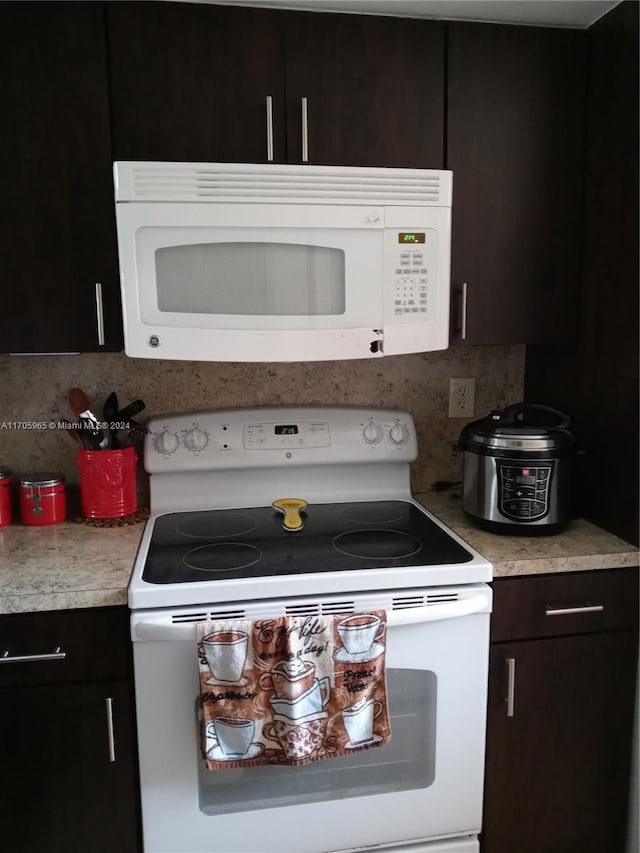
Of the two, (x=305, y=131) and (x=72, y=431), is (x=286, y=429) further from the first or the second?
(x=305, y=131)

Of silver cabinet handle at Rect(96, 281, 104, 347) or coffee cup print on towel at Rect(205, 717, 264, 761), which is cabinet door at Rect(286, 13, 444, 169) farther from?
coffee cup print on towel at Rect(205, 717, 264, 761)

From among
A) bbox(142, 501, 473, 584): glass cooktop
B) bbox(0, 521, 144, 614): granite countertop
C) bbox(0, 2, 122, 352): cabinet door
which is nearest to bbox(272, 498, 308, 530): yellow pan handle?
bbox(142, 501, 473, 584): glass cooktop

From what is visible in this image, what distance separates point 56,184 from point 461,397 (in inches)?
48.1

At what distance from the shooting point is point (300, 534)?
63.9 inches

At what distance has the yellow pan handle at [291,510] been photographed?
1.65 meters

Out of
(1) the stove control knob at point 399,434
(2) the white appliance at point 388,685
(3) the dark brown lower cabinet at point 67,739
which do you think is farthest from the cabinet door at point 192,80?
(3) the dark brown lower cabinet at point 67,739

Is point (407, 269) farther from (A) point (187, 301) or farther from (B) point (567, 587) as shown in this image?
(B) point (567, 587)

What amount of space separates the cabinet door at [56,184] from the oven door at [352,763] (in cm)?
70

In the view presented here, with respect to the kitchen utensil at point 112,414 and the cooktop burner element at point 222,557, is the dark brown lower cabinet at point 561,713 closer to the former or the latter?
the cooktop burner element at point 222,557

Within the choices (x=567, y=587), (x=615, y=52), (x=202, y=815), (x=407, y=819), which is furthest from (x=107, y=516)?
(x=615, y=52)

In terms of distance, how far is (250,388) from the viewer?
1.87 meters

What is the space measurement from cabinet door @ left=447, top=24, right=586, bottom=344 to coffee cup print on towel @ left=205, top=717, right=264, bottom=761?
40.9 inches

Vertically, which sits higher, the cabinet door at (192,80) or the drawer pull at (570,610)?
the cabinet door at (192,80)

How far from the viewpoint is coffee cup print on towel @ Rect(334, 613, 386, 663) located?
1290mm
